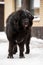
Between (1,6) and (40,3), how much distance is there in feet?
49.0

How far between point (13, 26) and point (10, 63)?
1.06 m

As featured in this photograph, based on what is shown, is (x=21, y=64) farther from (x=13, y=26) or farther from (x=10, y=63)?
(x=13, y=26)

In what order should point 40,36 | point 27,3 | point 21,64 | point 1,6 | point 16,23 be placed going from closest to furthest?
point 21,64 → point 16,23 → point 40,36 → point 27,3 → point 1,6

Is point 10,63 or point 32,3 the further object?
point 32,3

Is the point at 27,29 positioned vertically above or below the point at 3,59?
above

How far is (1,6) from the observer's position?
33.5m

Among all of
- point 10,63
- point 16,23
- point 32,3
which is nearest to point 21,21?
point 16,23

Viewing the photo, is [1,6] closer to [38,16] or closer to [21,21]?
[38,16]

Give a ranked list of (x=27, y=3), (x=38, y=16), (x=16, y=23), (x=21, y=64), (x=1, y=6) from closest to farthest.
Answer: (x=21, y=64) → (x=16, y=23) → (x=38, y=16) → (x=27, y=3) → (x=1, y=6)

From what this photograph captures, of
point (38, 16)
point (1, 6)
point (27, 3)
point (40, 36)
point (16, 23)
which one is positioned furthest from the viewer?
point (1, 6)

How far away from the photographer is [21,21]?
8.28 m

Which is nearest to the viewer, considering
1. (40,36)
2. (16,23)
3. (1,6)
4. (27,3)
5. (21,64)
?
(21,64)

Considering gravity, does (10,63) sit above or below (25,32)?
below

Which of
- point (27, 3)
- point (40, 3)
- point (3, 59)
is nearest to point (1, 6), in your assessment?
point (27, 3)
